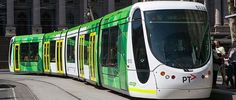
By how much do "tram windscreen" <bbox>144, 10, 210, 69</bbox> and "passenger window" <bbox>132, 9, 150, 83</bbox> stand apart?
0.28 m

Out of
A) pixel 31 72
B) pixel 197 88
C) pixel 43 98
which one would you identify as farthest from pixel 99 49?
pixel 31 72

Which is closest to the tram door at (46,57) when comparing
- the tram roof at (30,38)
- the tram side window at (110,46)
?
the tram roof at (30,38)

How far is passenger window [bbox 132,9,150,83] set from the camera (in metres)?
13.5

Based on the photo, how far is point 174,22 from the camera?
45.1ft

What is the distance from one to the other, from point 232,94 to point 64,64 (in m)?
14.8

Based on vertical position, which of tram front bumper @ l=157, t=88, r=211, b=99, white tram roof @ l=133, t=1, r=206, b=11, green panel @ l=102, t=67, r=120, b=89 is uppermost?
white tram roof @ l=133, t=1, r=206, b=11

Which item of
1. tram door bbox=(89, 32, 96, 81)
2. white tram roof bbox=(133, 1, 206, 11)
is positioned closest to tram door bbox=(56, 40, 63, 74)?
tram door bbox=(89, 32, 96, 81)

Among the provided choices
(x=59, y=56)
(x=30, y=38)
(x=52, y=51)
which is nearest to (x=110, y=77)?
(x=59, y=56)

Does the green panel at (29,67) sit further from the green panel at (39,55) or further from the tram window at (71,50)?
the tram window at (71,50)

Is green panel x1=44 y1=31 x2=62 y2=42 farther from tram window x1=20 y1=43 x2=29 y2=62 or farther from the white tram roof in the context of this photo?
the white tram roof

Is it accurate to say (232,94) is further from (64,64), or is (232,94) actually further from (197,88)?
(64,64)

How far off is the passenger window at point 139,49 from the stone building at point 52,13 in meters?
66.8

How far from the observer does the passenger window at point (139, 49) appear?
13500 mm

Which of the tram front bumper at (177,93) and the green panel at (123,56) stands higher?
the green panel at (123,56)
